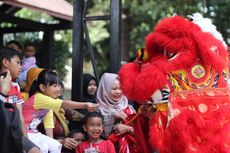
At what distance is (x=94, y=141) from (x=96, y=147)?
0.23ft

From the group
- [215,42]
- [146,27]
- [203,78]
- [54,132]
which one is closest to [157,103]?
[203,78]

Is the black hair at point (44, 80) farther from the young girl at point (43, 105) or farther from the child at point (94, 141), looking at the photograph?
the child at point (94, 141)

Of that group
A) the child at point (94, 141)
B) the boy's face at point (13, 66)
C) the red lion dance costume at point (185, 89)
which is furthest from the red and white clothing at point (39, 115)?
the red lion dance costume at point (185, 89)

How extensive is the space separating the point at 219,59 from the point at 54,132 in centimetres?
181

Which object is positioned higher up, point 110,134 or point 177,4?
point 177,4

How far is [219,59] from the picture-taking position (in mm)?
3621

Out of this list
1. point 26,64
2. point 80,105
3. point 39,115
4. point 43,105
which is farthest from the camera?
point 26,64

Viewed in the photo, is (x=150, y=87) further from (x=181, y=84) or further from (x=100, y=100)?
(x=100, y=100)

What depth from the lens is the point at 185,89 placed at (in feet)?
11.8

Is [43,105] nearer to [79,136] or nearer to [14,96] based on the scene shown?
[14,96]

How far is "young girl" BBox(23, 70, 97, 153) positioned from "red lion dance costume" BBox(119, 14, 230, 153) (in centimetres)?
58

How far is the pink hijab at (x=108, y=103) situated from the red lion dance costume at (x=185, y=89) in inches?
28.9

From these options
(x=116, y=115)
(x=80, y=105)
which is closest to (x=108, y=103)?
(x=116, y=115)

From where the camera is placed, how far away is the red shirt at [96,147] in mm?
4156
